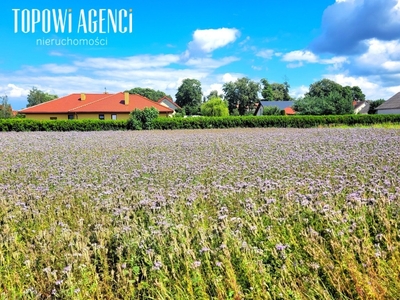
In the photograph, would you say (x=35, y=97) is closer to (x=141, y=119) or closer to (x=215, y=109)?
(x=215, y=109)

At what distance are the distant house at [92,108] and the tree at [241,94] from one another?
4231 cm

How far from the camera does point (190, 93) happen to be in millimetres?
91500

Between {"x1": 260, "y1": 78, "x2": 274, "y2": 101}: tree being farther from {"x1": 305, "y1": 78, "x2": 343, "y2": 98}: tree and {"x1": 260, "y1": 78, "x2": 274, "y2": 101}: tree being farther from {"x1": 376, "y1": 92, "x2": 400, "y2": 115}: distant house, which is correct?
{"x1": 376, "y1": 92, "x2": 400, "y2": 115}: distant house

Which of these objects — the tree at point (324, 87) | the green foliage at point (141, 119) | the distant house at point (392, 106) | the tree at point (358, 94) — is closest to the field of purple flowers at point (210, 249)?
the green foliage at point (141, 119)

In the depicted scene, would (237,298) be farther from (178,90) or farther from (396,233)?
(178,90)

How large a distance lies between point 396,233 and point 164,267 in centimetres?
193

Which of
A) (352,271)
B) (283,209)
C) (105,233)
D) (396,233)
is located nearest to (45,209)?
(105,233)

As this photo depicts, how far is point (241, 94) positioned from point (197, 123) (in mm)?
59170

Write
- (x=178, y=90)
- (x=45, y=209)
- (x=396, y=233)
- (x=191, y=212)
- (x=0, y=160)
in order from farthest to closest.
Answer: (x=178, y=90) → (x=0, y=160) → (x=45, y=209) → (x=191, y=212) → (x=396, y=233)

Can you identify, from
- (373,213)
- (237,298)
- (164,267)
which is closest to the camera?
(237,298)

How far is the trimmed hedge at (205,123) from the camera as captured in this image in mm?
31188

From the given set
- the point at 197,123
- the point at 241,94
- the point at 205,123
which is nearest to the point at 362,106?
the point at 241,94

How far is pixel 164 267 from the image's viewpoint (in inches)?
97.8

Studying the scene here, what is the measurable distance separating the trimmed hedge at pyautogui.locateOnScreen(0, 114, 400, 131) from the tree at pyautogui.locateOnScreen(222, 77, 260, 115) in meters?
55.0
